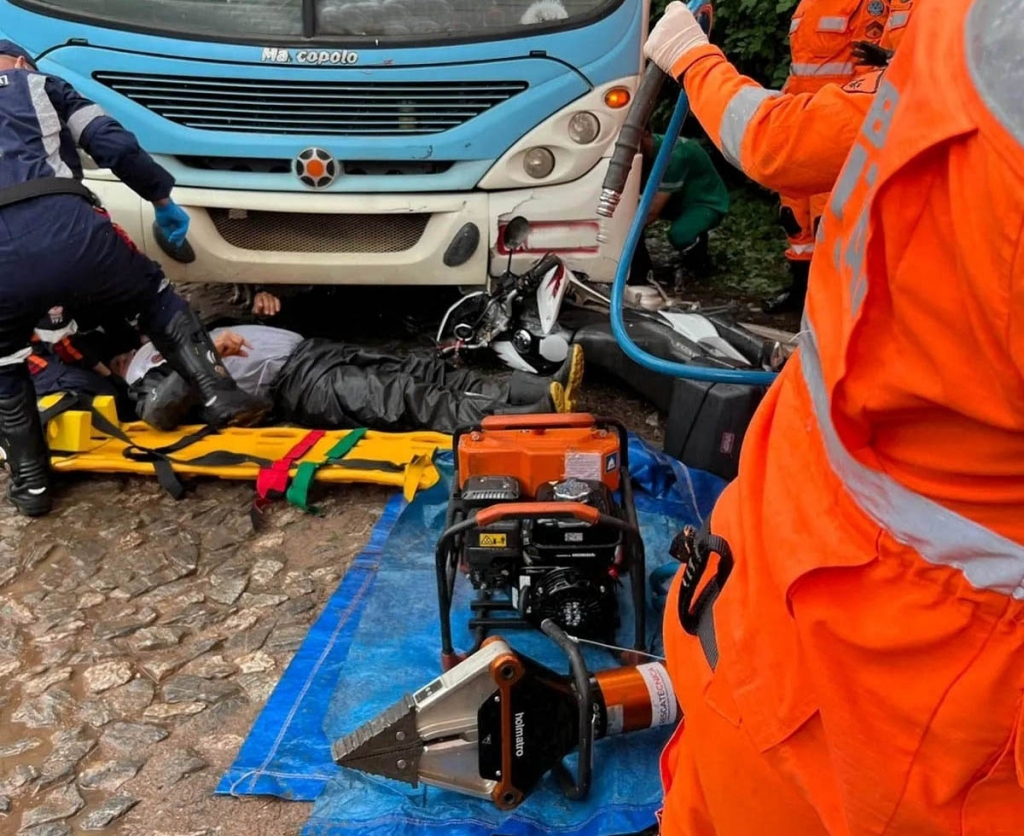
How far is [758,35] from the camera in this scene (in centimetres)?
802

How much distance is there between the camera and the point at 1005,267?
70 centimetres

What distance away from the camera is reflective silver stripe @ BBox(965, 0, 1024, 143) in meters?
0.68

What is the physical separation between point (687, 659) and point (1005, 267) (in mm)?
712

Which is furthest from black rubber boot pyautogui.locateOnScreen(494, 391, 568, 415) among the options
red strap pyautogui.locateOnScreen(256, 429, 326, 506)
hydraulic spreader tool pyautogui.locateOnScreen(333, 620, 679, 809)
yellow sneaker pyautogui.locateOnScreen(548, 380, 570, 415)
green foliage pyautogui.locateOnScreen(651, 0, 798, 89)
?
green foliage pyautogui.locateOnScreen(651, 0, 798, 89)

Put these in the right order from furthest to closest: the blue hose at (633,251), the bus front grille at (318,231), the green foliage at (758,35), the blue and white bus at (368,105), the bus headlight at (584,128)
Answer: the green foliage at (758,35)
the bus front grille at (318,231)
the bus headlight at (584,128)
the blue and white bus at (368,105)
the blue hose at (633,251)

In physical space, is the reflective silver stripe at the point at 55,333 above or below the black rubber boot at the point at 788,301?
above

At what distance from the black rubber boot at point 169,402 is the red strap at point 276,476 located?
1.67ft

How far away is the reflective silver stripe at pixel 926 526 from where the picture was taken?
834 millimetres

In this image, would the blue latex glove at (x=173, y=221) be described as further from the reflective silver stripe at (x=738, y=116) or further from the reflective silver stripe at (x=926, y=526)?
the reflective silver stripe at (x=926, y=526)

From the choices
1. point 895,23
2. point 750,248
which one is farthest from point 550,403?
point 750,248

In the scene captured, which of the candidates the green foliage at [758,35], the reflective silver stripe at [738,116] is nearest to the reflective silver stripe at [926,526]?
the reflective silver stripe at [738,116]

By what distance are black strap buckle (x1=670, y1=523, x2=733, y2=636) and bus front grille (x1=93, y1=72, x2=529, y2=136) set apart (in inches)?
124

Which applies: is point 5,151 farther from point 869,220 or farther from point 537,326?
point 869,220

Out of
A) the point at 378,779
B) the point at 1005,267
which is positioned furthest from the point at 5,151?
the point at 1005,267
